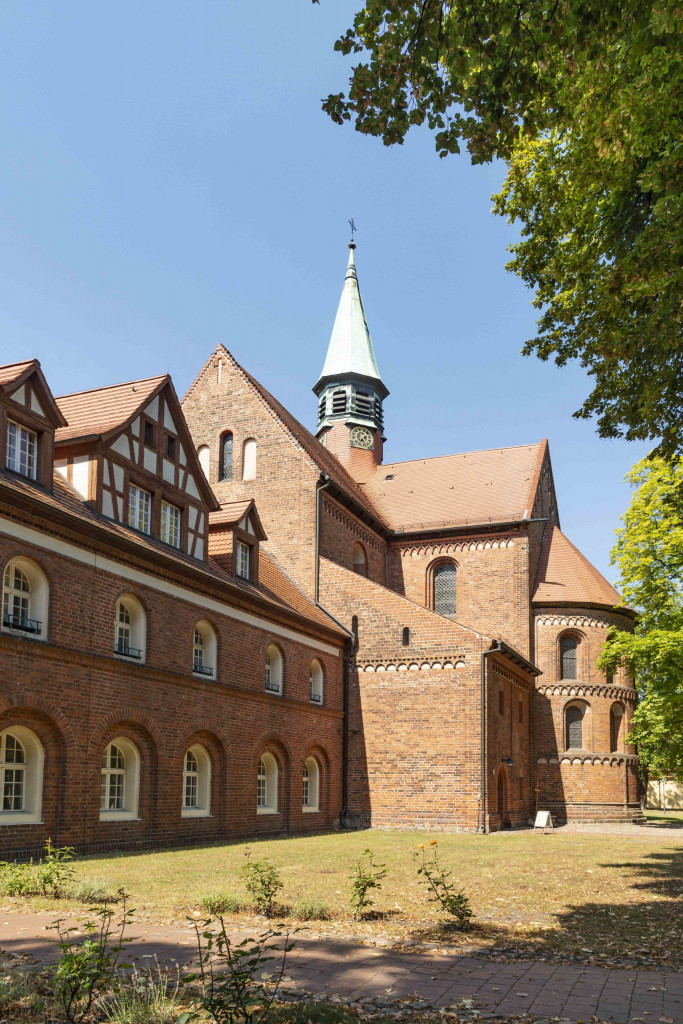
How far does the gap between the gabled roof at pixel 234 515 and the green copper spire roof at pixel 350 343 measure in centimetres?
1897

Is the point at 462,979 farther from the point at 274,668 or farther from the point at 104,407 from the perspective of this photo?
the point at 274,668

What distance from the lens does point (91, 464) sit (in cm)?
1862

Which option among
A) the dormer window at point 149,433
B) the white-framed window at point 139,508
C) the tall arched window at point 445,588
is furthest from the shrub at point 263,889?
the tall arched window at point 445,588

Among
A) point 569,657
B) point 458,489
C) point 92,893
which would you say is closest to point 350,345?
point 458,489

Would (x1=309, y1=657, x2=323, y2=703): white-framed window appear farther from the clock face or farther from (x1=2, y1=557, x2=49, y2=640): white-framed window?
the clock face

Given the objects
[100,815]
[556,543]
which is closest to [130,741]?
[100,815]

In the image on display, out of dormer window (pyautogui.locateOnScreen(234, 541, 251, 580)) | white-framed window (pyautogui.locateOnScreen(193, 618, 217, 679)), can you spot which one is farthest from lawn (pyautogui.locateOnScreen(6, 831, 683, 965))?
dormer window (pyautogui.locateOnScreen(234, 541, 251, 580))

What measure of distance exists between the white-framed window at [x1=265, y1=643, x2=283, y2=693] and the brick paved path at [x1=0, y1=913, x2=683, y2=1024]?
16.3 m

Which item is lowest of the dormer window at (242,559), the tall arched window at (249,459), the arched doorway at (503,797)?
the arched doorway at (503,797)

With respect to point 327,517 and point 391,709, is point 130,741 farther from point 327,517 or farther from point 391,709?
point 327,517

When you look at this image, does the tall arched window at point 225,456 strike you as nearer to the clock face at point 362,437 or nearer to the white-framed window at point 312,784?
the white-framed window at point 312,784

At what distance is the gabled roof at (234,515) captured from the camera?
953 inches

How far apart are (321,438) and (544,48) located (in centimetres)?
3623

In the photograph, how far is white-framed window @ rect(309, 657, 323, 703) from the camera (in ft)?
89.7
